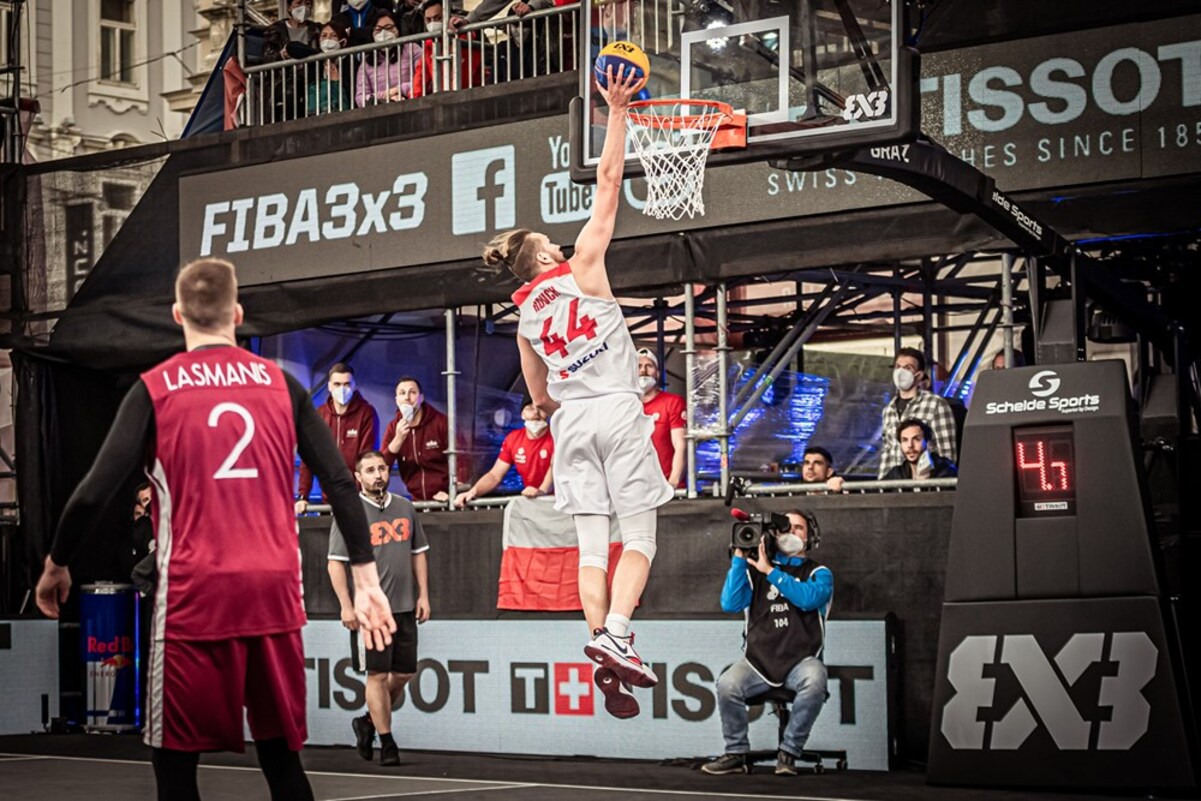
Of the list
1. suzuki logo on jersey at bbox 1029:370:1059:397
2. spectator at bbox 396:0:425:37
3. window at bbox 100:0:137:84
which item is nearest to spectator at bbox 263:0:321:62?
spectator at bbox 396:0:425:37

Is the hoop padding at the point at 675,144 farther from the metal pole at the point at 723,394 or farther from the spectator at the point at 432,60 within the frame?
the spectator at the point at 432,60

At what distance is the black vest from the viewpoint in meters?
12.9

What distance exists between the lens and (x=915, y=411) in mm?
14094

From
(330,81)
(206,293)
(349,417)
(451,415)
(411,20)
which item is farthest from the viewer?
(330,81)

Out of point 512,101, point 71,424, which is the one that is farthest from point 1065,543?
point 71,424

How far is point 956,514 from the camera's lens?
12.3 meters

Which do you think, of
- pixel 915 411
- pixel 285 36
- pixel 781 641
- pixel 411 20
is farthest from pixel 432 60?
pixel 781 641

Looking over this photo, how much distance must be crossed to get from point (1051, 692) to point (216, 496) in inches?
280

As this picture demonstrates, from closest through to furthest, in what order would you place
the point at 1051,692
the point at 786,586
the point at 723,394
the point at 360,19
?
the point at 1051,692, the point at 786,586, the point at 723,394, the point at 360,19

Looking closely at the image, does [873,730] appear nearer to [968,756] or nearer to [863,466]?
[968,756]

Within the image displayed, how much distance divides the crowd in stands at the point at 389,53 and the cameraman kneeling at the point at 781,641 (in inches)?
202

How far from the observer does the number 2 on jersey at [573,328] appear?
25.2 ft

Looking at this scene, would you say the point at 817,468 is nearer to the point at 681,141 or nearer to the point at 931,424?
the point at 931,424

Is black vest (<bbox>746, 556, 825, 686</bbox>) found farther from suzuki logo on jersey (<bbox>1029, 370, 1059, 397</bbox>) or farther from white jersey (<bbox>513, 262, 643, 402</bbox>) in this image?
white jersey (<bbox>513, 262, 643, 402</bbox>)
